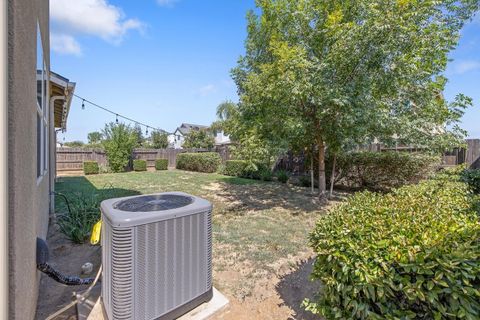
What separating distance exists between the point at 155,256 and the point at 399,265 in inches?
63.9

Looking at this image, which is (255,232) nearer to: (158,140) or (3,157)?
(3,157)

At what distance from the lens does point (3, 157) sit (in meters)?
1.12

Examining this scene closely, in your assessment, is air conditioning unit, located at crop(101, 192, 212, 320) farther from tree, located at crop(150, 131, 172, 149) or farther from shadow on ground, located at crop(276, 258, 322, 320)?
tree, located at crop(150, 131, 172, 149)

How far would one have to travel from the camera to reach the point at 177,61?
1034 centimetres

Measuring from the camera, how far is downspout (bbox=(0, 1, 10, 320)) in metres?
1.11

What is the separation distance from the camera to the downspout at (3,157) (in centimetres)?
111

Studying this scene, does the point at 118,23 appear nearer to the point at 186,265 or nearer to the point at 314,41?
the point at 314,41

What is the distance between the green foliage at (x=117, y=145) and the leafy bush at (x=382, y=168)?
475 inches

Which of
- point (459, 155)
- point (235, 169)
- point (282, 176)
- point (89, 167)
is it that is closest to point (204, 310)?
point (282, 176)

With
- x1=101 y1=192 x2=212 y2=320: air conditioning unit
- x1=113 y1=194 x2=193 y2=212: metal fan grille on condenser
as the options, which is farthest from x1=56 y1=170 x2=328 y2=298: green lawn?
x1=113 y1=194 x2=193 y2=212: metal fan grille on condenser

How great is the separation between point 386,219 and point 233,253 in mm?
2291

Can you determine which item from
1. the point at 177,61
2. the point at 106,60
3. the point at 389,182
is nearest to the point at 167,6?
the point at 177,61

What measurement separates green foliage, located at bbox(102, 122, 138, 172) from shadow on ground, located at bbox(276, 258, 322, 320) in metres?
14.6

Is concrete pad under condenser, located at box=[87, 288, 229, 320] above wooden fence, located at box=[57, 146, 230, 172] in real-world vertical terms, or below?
below
